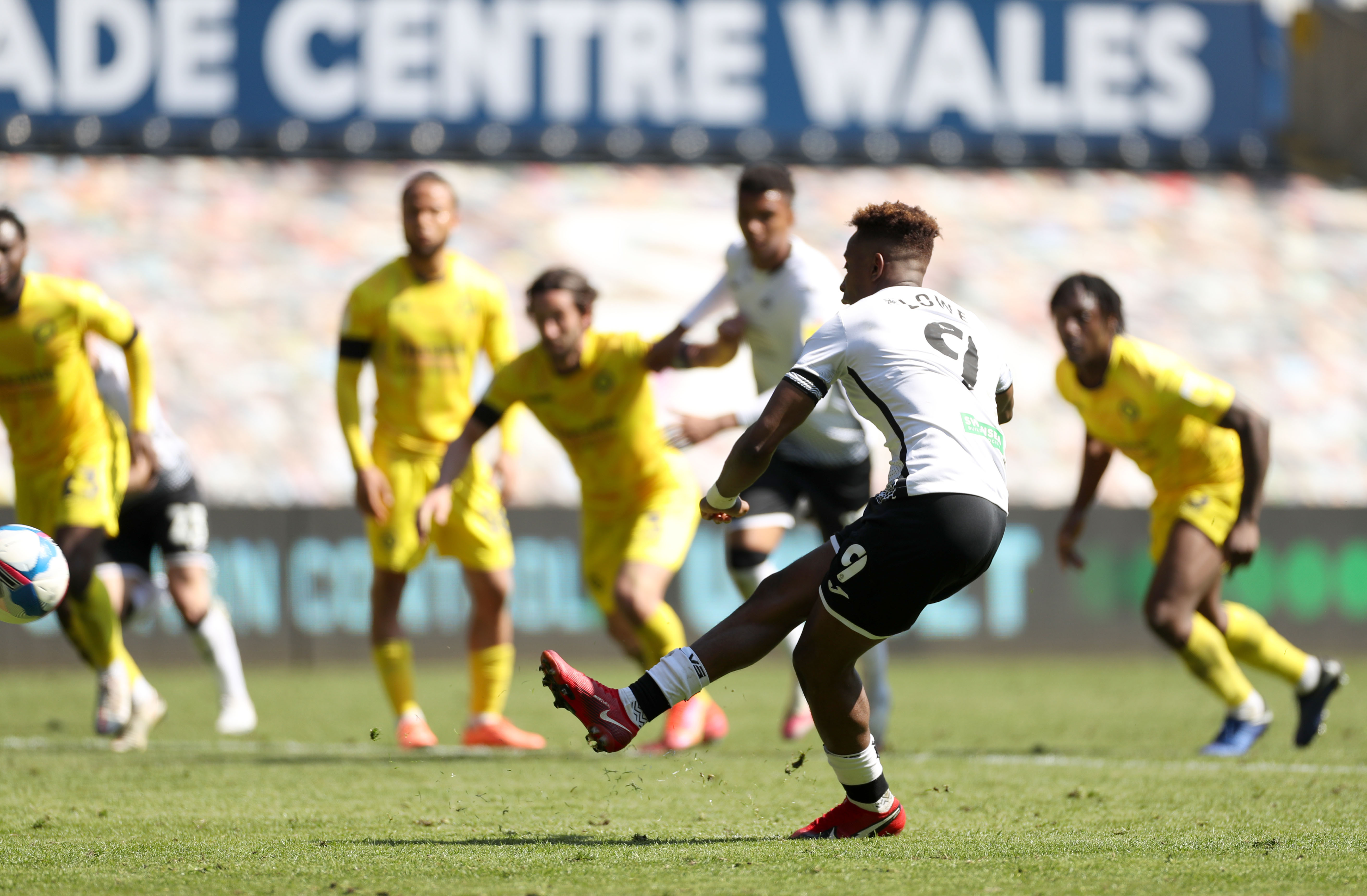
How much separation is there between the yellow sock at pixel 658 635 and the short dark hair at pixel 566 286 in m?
1.40

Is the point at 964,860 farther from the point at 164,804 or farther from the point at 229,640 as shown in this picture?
the point at 229,640

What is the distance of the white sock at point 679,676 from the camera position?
439 centimetres

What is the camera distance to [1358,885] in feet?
12.2

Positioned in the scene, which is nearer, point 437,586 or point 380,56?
point 437,586

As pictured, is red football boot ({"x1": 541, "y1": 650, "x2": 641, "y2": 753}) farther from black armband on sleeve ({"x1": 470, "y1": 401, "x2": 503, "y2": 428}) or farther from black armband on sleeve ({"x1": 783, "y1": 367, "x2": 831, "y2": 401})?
black armband on sleeve ({"x1": 470, "y1": 401, "x2": 503, "y2": 428})

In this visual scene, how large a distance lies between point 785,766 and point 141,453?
3195 millimetres

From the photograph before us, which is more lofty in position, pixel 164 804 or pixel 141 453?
pixel 141 453

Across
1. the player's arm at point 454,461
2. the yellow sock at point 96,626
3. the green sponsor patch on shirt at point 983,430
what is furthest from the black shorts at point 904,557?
the yellow sock at point 96,626

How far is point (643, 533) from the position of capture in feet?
23.3

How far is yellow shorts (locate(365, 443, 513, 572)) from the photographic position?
7523 mm

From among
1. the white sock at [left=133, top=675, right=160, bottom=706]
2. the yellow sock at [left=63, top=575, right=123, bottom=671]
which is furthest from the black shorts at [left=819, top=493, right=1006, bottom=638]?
the white sock at [left=133, top=675, right=160, bottom=706]

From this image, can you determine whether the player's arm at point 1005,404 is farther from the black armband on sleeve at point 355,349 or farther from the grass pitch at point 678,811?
the black armband on sleeve at point 355,349

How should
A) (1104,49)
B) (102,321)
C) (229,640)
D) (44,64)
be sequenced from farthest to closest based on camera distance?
(1104,49)
(44,64)
(229,640)
(102,321)

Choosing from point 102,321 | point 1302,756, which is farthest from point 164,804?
point 1302,756
